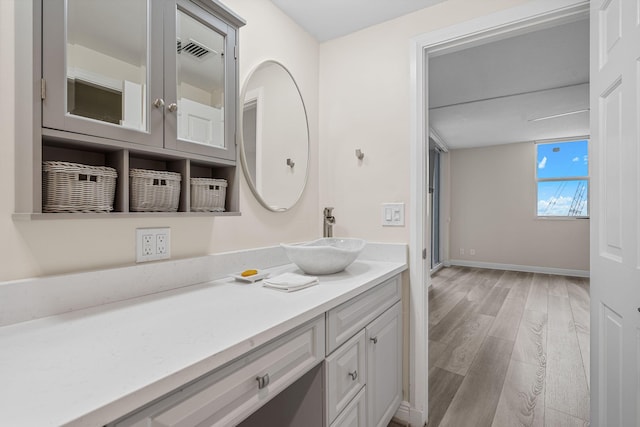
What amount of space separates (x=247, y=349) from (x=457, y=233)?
633cm

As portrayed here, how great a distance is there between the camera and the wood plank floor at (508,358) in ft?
5.74

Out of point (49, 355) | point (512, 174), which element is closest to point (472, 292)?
point (512, 174)

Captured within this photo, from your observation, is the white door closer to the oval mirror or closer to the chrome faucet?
the chrome faucet

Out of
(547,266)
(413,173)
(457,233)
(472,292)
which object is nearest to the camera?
(413,173)

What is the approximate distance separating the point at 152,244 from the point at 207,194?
10.4 inches

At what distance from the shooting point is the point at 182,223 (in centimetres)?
125

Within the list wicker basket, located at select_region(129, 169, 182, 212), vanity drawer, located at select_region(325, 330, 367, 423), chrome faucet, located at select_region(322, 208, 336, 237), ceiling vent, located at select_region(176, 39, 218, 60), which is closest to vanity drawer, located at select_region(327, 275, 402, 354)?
vanity drawer, located at select_region(325, 330, 367, 423)

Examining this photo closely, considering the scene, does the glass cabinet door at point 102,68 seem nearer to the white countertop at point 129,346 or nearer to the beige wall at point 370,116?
the white countertop at point 129,346

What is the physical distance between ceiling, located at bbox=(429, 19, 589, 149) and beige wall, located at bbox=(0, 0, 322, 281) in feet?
4.57

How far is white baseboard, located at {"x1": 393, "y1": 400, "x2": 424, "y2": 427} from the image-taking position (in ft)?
5.38

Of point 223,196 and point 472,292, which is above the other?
point 223,196

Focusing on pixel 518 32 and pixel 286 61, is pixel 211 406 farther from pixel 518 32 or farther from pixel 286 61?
pixel 518 32

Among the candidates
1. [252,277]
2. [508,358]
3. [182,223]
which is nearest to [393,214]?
[252,277]

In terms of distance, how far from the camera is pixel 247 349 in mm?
719
